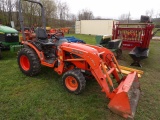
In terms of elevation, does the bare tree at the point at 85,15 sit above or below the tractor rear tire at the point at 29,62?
above

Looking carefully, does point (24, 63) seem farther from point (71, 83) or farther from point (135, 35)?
point (135, 35)

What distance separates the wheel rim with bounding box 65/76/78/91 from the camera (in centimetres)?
312

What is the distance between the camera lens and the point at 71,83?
322 cm

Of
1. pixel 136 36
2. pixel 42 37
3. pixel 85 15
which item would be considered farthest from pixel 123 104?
pixel 85 15

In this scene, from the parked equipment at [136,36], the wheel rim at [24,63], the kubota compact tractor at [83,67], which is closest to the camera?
the kubota compact tractor at [83,67]

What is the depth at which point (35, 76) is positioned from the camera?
4.06m

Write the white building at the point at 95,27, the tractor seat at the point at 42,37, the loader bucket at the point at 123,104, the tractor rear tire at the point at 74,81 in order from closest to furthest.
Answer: the loader bucket at the point at 123,104 < the tractor rear tire at the point at 74,81 < the tractor seat at the point at 42,37 < the white building at the point at 95,27

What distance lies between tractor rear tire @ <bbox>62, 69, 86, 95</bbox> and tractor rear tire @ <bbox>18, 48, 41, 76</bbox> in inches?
42.2

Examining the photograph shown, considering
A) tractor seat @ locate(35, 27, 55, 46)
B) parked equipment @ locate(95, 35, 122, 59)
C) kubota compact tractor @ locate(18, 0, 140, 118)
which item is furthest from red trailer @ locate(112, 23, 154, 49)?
tractor seat @ locate(35, 27, 55, 46)

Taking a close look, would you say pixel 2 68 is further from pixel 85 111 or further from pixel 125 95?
pixel 125 95

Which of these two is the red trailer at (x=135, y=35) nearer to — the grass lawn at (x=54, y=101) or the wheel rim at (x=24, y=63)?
the grass lawn at (x=54, y=101)

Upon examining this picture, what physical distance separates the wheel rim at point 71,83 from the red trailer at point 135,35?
5.08 m

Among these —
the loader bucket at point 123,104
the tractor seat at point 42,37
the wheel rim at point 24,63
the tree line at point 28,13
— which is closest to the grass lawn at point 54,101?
the loader bucket at point 123,104

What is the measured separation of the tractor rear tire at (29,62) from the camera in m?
3.74
